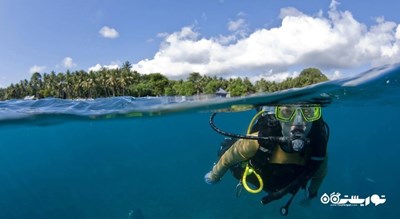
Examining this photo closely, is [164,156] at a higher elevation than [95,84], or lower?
lower

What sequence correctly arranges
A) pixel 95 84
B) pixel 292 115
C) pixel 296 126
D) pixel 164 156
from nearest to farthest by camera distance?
1. pixel 296 126
2. pixel 292 115
3. pixel 164 156
4. pixel 95 84

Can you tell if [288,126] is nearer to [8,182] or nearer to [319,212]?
[319,212]

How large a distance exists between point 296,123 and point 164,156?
35323 millimetres

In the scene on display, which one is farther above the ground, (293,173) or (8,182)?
(293,173)

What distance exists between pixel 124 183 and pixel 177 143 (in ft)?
36.0

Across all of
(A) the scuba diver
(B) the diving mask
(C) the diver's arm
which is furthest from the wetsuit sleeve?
(C) the diver's arm

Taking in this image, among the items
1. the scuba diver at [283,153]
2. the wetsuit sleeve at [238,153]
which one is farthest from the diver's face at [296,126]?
the wetsuit sleeve at [238,153]

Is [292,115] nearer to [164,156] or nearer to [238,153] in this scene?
[238,153]

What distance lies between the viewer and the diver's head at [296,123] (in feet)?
18.9

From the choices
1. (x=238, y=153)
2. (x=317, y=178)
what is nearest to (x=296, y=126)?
(x=238, y=153)

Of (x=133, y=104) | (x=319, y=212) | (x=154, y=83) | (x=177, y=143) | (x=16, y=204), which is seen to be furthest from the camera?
(x=154, y=83)

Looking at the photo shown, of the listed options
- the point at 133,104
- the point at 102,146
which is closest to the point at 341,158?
the point at 102,146

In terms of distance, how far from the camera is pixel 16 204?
2716cm

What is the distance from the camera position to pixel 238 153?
621 centimetres
